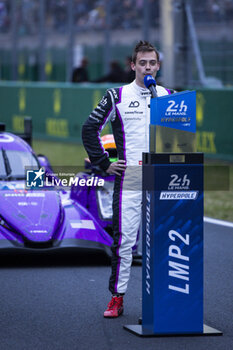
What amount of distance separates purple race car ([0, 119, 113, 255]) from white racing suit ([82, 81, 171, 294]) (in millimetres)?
1913

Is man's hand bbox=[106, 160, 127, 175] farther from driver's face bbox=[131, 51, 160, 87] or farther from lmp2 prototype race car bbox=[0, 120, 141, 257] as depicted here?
lmp2 prototype race car bbox=[0, 120, 141, 257]

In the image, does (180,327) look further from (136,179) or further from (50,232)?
(50,232)

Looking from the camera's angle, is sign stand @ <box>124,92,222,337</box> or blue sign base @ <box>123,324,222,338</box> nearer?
sign stand @ <box>124,92,222,337</box>

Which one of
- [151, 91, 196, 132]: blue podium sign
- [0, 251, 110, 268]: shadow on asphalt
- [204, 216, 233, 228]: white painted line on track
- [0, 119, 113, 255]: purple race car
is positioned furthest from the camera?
[204, 216, 233, 228]: white painted line on track

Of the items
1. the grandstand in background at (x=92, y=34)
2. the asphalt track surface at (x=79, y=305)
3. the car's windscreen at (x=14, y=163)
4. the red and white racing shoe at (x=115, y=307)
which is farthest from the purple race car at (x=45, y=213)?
the grandstand in background at (x=92, y=34)

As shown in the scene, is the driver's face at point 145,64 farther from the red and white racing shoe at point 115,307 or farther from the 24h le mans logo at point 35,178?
the 24h le mans logo at point 35,178

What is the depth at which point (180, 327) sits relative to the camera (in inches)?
203

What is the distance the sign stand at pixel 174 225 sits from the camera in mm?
5047

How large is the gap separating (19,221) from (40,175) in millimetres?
1145

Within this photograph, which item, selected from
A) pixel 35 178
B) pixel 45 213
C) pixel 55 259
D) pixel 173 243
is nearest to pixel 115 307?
pixel 173 243

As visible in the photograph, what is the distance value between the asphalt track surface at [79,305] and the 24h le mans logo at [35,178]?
757 millimetres

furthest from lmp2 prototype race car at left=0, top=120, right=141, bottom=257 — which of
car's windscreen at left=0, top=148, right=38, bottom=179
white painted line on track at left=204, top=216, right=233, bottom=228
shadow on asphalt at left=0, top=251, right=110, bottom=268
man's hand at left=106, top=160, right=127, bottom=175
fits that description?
white painted line on track at left=204, top=216, right=233, bottom=228

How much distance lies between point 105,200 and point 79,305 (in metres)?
2.13

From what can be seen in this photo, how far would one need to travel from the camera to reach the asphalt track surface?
5.10 meters
